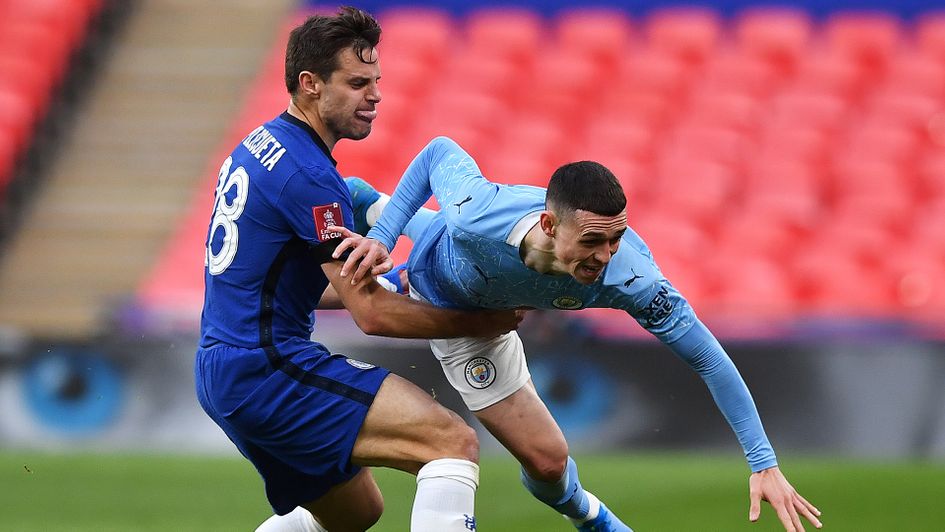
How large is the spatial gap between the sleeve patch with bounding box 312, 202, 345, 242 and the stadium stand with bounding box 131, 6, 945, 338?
6.86 meters

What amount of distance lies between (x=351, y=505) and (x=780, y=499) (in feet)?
5.05

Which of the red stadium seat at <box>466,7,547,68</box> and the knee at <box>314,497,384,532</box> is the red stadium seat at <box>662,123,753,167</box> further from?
the knee at <box>314,497,384,532</box>

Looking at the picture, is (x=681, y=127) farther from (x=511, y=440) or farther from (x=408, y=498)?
(x=511, y=440)

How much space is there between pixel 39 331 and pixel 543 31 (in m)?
7.20

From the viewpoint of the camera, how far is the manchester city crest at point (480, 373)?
564 cm

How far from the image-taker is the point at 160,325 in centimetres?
1048

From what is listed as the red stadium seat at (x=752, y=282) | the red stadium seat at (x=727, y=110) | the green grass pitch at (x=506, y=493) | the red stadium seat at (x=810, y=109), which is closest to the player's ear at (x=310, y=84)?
the green grass pitch at (x=506, y=493)

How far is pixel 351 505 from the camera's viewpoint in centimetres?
A: 510

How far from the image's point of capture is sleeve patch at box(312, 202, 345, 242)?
4715 millimetres

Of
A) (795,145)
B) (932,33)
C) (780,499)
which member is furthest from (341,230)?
(932,33)

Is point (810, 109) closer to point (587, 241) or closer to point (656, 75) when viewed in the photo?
point (656, 75)

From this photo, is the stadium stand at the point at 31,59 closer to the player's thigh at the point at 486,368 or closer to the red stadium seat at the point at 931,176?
the red stadium seat at the point at 931,176

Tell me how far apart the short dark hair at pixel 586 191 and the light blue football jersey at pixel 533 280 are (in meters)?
0.20

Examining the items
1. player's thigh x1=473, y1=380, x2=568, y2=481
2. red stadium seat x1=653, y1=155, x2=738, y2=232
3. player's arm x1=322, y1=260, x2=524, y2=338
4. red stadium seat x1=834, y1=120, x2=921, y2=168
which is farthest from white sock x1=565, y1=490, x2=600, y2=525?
red stadium seat x1=834, y1=120, x2=921, y2=168
